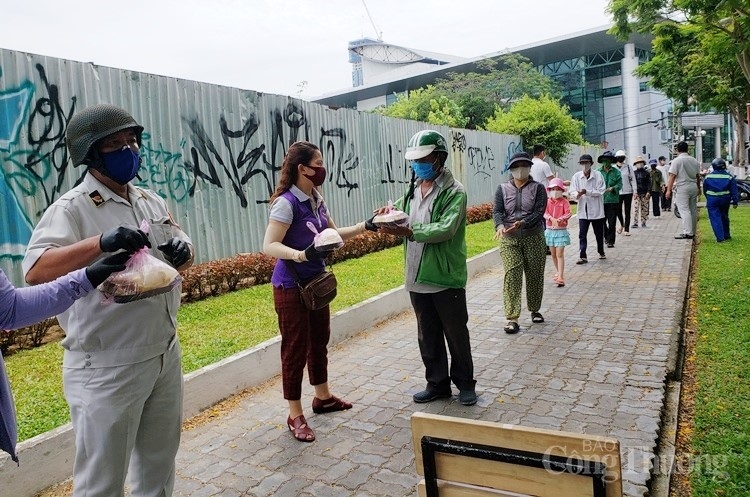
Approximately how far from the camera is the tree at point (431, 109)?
32312mm

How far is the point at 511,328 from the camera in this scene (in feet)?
20.4

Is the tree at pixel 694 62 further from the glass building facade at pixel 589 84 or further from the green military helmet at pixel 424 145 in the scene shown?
the glass building facade at pixel 589 84

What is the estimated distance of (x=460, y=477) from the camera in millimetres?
1837

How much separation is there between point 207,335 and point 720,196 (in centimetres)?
1018

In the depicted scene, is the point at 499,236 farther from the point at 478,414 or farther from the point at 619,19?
the point at 619,19

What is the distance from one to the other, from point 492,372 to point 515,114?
19.7 meters

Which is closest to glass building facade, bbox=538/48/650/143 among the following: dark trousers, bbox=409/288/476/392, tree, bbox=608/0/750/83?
tree, bbox=608/0/750/83

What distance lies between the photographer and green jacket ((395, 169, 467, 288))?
13.5ft

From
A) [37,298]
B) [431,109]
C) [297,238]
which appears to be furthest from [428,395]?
[431,109]

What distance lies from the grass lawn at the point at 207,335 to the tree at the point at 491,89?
3340cm

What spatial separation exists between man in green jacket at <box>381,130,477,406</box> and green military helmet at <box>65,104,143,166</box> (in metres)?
2.13

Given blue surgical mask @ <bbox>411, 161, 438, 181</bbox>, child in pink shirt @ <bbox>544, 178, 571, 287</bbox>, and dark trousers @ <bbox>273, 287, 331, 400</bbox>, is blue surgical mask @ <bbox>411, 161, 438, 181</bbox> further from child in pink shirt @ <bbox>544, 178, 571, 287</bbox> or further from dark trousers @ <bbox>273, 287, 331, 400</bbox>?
child in pink shirt @ <bbox>544, 178, 571, 287</bbox>

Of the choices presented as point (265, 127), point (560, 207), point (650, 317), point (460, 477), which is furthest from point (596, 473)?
point (265, 127)

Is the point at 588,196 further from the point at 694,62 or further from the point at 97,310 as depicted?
the point at 694,62
